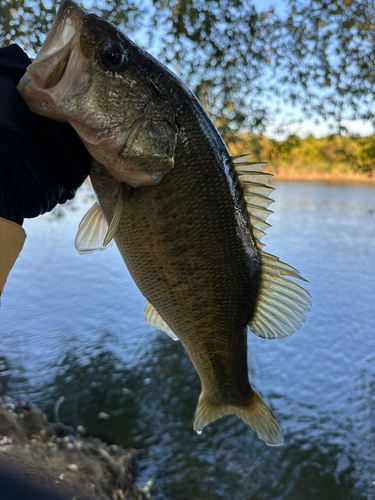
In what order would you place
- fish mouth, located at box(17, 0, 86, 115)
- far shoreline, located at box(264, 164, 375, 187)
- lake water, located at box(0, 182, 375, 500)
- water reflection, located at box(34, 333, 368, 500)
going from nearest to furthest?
fish mouth, located at box(17, 0, 86, 115) → water reflection, located at box(34, 333, 368, 500) → lake water, located at box(0, 182, 375, 500) → far shoreline, located at box(264, 164, 375, 187)

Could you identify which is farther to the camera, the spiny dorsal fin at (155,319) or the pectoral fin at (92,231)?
the spiny dorsal fin at (155,319)

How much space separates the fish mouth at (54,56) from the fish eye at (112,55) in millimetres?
84

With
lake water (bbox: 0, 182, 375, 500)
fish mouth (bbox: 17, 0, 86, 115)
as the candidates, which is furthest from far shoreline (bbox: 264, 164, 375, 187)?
fish mouth (bbox: 17, 0, 86, 115)

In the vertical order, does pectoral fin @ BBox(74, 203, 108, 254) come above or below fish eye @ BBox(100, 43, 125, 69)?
below

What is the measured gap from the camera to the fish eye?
1104 millimetres

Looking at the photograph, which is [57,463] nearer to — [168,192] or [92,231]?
[92,231]

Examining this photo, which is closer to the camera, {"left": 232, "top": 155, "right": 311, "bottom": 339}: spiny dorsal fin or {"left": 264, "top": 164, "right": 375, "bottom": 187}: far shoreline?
{"left": 232, "top": 155, "right": 311, "bottom": 339}: spiny dorsal fin

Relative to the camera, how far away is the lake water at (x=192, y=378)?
269cm

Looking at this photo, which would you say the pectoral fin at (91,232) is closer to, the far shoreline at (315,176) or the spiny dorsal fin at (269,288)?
the spiny dorsal fin at (269,288)

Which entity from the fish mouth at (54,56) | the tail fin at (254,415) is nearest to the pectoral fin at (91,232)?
the fish mouth at (54,56)

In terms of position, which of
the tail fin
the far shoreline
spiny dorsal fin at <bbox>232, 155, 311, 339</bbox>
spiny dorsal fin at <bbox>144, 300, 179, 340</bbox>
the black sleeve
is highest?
the far shoreline

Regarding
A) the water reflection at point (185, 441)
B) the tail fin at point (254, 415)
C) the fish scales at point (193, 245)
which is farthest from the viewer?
the water reflection at point (185, 441)

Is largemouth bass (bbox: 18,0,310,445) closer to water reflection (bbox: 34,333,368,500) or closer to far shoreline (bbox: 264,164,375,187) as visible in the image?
water reflection (bbox: 34,333,368,500)

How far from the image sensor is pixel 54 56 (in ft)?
3.33
